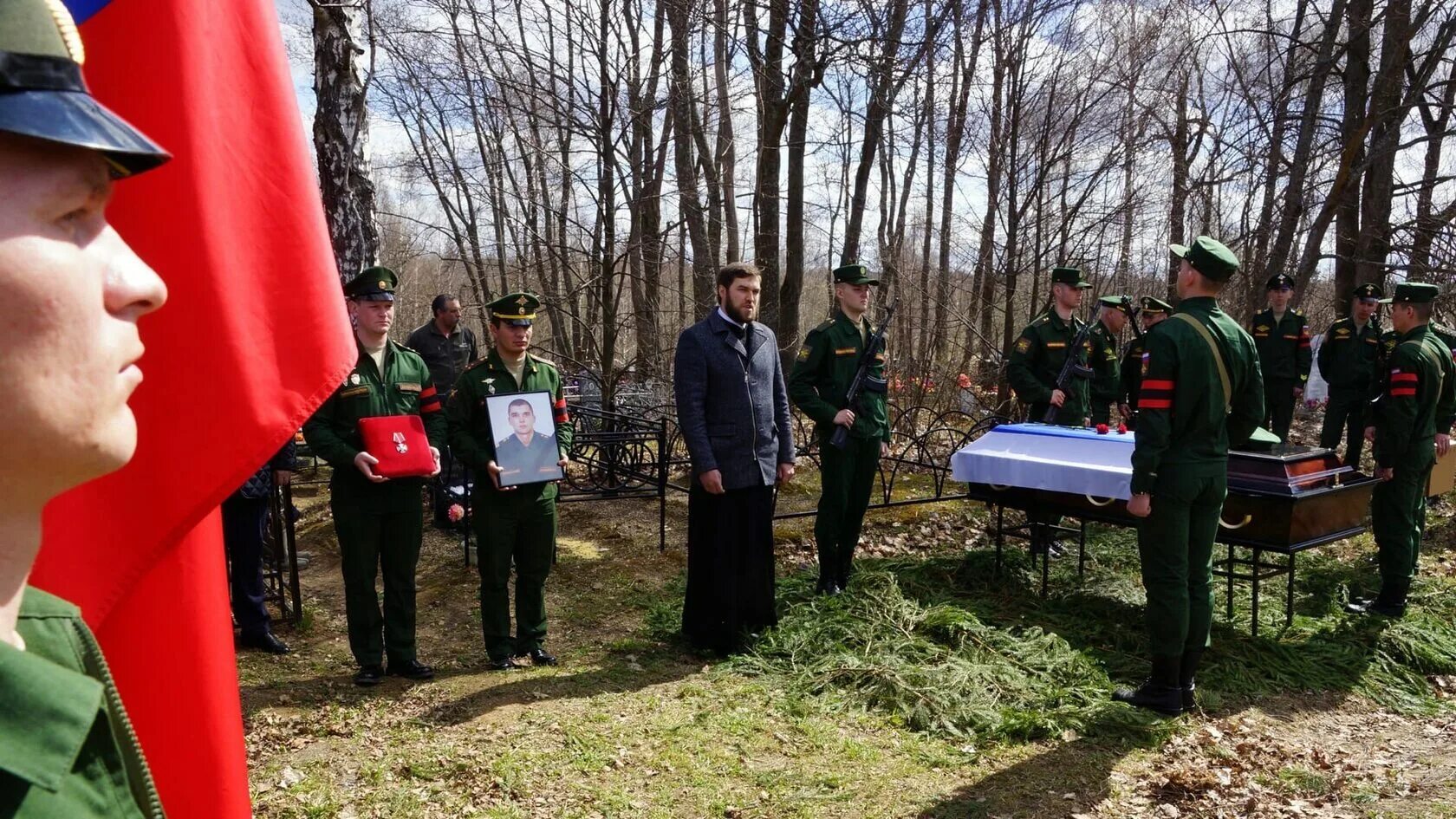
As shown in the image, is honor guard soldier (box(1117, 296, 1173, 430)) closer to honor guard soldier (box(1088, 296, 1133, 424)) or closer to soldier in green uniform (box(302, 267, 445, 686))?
honor guard soldier (box(1088, 296, 1133, 424))

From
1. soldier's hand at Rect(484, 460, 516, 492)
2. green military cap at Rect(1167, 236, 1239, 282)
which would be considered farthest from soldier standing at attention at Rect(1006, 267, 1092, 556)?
soldier's hand at Rect(484, 460, 516, 492)

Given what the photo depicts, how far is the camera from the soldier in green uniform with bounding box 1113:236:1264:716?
4.62 m

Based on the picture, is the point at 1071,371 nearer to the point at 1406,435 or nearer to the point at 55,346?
the point at 1406,435

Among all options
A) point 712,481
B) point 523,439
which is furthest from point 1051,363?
point 523,439

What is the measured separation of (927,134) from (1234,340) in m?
12.1

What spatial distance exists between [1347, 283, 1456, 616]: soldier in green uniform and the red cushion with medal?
5.82 m

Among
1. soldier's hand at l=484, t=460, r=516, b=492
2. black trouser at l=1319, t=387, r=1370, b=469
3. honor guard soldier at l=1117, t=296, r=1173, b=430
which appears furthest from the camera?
black trouser at l=1319, t=387, r=1370, b=469

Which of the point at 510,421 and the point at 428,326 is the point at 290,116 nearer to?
the point at 510,421

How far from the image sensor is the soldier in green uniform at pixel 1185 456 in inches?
182

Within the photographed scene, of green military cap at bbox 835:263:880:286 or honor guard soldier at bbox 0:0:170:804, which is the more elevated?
green military cap at bbox 835:263:880:286

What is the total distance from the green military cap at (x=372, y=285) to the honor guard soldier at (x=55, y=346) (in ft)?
13.3

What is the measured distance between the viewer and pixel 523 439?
5246 mm

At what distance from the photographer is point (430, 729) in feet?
14.9

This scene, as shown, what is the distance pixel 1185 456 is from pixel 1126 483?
117 centimetres
